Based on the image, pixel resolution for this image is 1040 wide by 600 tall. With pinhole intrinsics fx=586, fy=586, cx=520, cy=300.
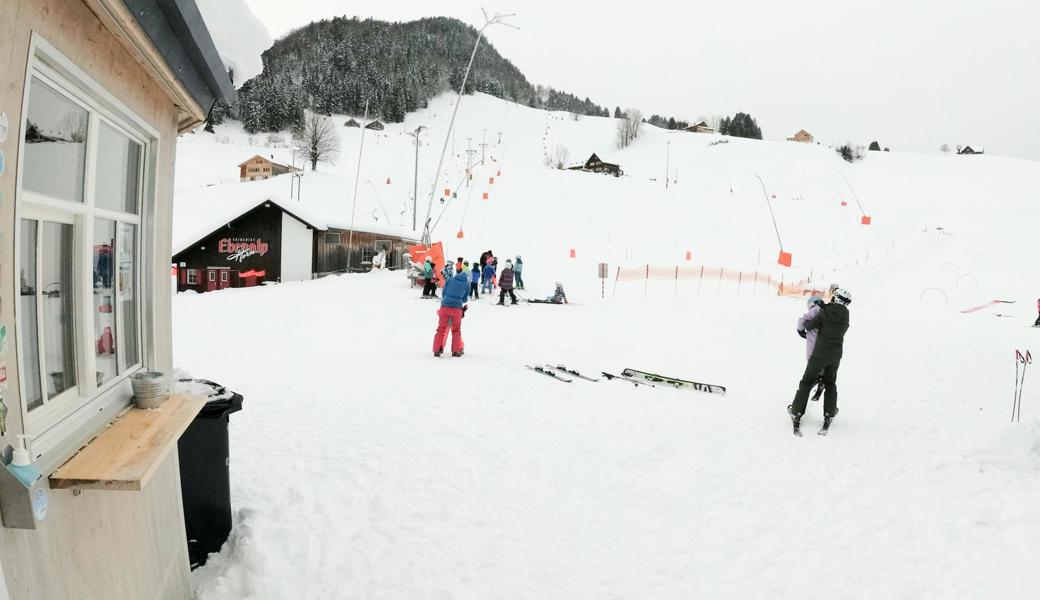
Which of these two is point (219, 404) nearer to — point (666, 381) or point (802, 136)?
point (666, 381)

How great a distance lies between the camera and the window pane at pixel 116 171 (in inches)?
102

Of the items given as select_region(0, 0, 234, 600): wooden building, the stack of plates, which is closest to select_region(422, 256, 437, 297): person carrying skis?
select_region(0, 0, 234, 600): wooden building

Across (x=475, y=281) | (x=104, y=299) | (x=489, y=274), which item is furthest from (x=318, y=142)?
(x=104, y=299)

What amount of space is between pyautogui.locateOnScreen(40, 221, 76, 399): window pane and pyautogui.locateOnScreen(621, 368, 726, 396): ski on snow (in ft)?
26.3

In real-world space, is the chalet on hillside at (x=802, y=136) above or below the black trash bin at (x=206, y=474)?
above

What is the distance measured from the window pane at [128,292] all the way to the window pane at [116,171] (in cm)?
14

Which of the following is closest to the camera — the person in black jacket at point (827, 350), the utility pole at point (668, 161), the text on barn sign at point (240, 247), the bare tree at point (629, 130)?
the person in black jacket at point (827, 350)

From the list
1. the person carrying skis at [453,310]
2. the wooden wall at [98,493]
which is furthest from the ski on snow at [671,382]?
the wooden wall at [98,493]

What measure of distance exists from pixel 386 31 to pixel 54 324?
183m

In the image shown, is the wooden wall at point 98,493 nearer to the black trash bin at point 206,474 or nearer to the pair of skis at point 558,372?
the black trash bin at point 206,474

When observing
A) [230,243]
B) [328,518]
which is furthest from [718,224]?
[328,518]

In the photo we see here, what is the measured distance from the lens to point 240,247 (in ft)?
90.1

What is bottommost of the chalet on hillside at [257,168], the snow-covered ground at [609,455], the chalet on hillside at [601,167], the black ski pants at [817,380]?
the snow-covered ground at [609,455]

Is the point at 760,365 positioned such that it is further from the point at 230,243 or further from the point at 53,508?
A: the point at 230,243
